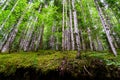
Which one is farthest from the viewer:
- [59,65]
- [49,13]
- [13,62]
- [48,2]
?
[48,2]

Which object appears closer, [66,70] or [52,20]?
[66,70]

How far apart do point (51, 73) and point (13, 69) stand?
5.28 feet

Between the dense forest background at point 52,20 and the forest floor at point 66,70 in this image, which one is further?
the dense forest background at point 52,20

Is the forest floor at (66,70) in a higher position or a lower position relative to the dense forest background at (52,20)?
lower

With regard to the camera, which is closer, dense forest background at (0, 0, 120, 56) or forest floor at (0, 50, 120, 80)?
forest floor at (0, 50, 120, 80)

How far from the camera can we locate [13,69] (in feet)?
19.8

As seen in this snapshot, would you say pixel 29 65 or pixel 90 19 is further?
pixel 90 19

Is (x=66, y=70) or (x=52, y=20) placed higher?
(x=52, y=20)

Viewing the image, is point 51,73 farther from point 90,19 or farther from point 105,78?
point 90,19

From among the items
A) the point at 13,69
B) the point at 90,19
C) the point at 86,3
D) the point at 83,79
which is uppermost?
the point at 86,3

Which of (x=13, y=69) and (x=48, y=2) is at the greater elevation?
(x=48, y=2)

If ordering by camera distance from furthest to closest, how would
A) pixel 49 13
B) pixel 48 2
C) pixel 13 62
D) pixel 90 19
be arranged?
pixel 48 2, pixel 90 19, pixel 49 13, pixel 13 62

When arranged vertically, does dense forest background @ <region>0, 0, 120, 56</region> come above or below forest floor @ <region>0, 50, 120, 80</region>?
above

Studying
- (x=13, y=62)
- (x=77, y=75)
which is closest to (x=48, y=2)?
(x=13, y=62)
